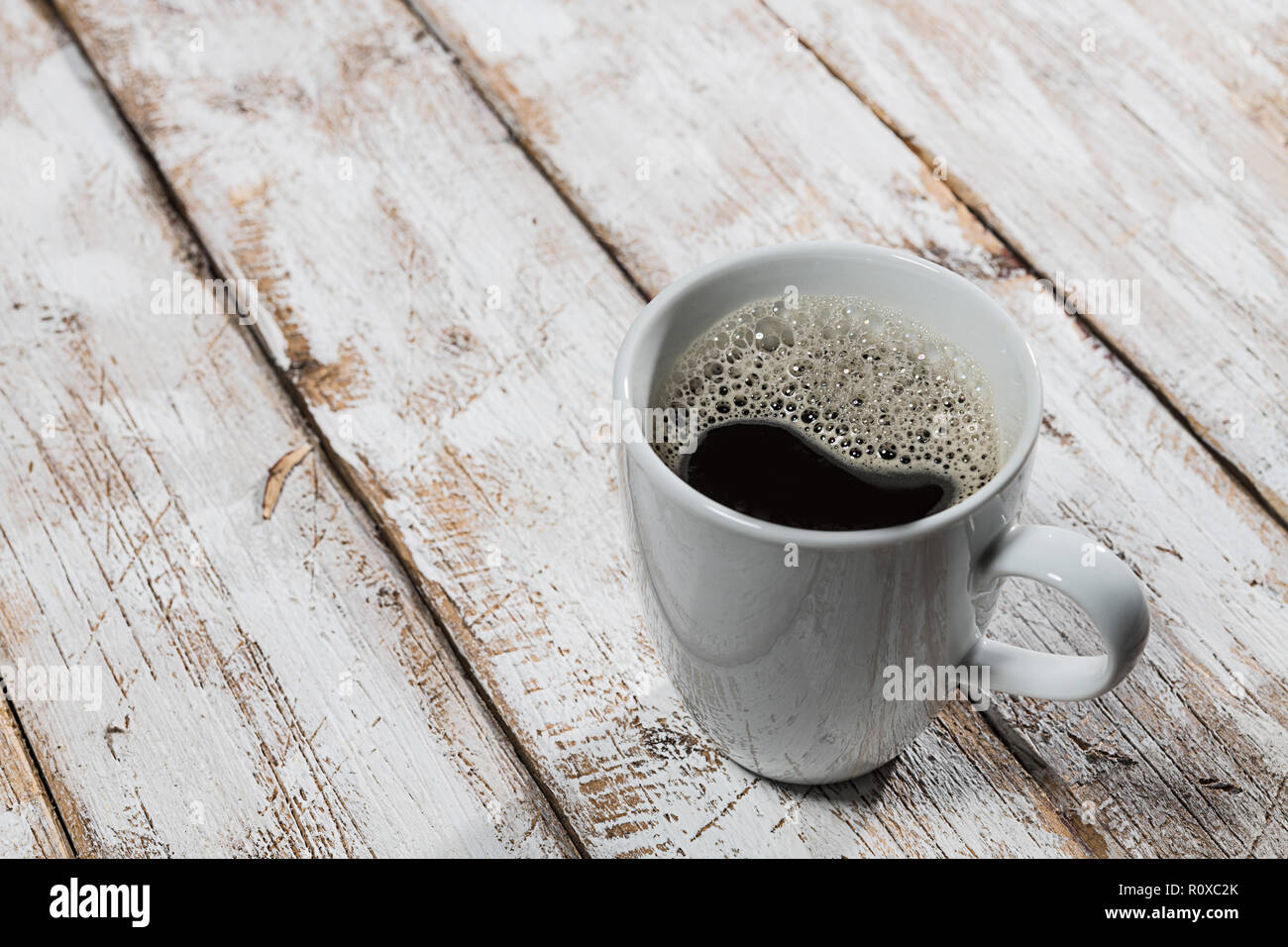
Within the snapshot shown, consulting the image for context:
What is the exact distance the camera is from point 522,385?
81 cm

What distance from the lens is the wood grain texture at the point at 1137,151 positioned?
0.82 metres

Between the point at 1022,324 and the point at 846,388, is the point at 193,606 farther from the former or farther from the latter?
the point at 1022,324

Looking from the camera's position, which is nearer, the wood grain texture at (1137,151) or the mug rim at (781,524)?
the mug rim at (781,524)

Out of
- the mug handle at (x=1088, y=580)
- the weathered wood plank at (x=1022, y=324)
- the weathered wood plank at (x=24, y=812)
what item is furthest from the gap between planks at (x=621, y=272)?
the weathered wood plank at (x=24, y=812)

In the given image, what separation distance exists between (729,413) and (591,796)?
222 mm

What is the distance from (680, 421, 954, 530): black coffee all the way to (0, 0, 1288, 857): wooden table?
0.18 m

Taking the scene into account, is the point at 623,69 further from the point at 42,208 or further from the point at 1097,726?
the point at 1097,726

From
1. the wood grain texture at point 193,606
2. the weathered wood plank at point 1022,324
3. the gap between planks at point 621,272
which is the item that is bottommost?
the wood grain texture at point 193,606

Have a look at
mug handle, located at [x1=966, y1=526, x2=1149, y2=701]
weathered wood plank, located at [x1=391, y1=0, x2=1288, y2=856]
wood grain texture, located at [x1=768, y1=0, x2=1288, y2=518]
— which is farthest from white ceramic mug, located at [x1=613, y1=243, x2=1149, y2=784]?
wood grain texture, located at [x1=768, y1=0, x2=1288, y2=518]

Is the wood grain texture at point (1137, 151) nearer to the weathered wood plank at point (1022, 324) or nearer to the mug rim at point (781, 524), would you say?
the weathered wood plank at point (1022, 324)

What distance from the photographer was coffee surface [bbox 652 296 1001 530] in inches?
21.7

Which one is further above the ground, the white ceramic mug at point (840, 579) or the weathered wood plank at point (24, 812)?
the white ceramic mug at point (840, 579)

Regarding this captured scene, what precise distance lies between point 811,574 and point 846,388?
0.45 feet

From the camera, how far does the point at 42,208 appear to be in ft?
2.93
